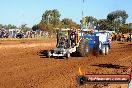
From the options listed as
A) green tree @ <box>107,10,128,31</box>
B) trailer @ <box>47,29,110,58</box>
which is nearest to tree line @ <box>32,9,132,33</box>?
green tree @ <box>107,10,128,31</box>

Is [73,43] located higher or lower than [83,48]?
higher

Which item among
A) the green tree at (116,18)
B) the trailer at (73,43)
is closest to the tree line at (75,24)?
the green tree at (116,18)

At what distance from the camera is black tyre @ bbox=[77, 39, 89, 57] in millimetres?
21500

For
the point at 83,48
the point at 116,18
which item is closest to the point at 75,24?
the point at 116,18

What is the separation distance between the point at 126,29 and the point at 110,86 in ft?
284

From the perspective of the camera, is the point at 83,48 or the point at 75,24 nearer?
the point at 83,48

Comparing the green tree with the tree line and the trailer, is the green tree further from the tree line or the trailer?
the trailer

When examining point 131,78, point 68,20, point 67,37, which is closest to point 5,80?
point 131,78

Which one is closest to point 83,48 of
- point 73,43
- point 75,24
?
point 73,43

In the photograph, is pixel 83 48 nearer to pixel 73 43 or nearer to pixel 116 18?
pixel 73 43

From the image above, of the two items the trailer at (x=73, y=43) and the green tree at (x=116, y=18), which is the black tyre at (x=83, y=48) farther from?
the green tree at (x=116, y=18)

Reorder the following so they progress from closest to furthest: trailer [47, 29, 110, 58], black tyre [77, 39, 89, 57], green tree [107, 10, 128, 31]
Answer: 1. trailer [47, 29, 110, 58]
2. black tyre [77, 39, 89, 57]
3. green tree [107, 10, 128, 31]

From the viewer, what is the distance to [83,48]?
21641 mm

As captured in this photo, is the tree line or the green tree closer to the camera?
the tree line
